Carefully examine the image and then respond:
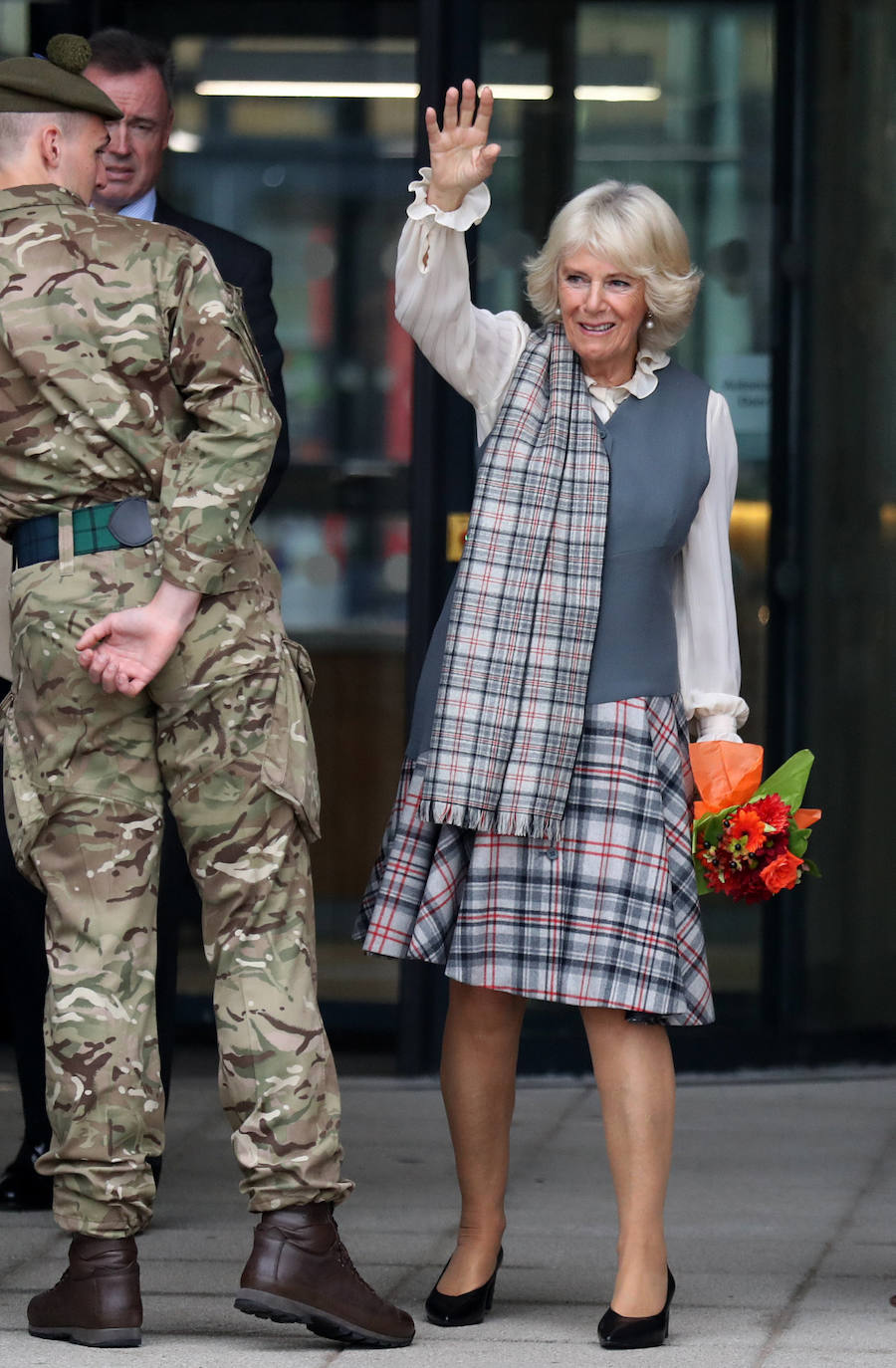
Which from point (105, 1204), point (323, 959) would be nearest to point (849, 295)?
point (323, 959)

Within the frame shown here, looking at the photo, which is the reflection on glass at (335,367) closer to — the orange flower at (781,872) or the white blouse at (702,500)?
the white blouse at (702,500)

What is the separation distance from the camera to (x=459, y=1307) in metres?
3.89

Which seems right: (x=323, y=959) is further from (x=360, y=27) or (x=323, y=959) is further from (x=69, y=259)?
(x=69, y=259)

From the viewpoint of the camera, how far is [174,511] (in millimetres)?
3568

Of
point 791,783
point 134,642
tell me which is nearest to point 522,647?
point 791,783

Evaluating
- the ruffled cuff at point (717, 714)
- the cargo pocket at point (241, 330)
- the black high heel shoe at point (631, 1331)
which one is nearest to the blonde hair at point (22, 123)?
the cargo pocket at point (241, 330)

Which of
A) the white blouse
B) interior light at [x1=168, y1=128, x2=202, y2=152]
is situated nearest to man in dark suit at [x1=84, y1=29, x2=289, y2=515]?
the white blouse

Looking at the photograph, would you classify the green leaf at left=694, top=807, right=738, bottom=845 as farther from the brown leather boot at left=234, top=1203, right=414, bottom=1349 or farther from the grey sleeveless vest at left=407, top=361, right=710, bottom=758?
the brown leather boot at left=234, top=1203, right=414, bottom=1349

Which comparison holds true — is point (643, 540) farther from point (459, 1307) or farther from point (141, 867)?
point (459, 1307)

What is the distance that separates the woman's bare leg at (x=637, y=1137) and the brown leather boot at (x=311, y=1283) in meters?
0.40

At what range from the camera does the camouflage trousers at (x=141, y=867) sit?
3.64m

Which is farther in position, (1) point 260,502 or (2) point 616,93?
(2) point 616,93

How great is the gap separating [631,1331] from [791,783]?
2.99 feet

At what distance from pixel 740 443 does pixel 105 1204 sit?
320cm
